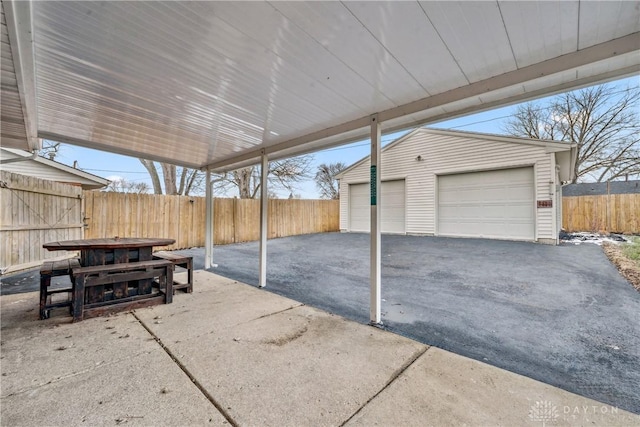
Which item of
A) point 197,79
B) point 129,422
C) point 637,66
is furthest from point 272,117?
point 637,66

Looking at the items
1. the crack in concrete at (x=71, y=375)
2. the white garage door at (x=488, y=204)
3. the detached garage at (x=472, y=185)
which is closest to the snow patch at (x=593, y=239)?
Result: the detached garage at (x=472, y=185)

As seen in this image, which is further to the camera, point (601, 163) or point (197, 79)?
point (601, 163)

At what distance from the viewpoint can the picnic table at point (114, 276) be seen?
8.79ft

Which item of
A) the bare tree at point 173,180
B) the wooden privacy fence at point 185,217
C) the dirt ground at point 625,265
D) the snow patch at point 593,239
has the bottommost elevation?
the dirt ground at point 625,265

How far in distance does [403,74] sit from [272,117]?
1.47 meters

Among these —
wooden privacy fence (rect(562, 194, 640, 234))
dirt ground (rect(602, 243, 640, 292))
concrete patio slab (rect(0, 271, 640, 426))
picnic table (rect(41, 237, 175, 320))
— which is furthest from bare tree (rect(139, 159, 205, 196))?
wooden privacy fence (rect(562, 194, 640, 234))

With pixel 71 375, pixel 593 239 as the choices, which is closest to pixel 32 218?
pixel 71 375

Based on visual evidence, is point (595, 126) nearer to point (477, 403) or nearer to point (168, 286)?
point (477, 403)

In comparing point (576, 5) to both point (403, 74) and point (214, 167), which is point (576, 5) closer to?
point (403, 74)

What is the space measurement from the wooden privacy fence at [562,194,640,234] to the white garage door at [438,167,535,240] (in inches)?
210

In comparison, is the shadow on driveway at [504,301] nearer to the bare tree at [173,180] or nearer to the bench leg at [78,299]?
the bench leg at [78,299]

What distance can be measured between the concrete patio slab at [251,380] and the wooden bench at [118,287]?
0.19 m

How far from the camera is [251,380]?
1744mm

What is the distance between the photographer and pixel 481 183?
8.71 metres
